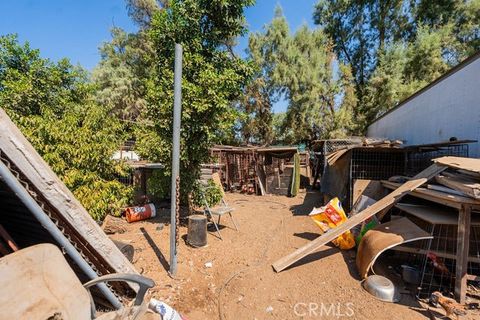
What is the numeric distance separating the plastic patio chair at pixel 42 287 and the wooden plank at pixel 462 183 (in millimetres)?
3605

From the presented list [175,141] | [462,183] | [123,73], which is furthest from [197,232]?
[123,73]

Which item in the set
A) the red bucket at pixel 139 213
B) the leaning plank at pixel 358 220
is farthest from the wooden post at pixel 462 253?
the red bucket at pixel 139 213

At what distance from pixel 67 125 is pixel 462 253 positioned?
23.0ft

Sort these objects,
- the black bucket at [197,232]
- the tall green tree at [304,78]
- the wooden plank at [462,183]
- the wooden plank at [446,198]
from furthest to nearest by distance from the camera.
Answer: the tall green tree at [304,78] → the black bucket at [197,232] → the wooden plank at [446,198] → the wooden plank at [462,183]

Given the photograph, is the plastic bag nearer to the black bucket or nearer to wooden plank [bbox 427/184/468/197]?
wooden plank [bbox 427/184/468/197]

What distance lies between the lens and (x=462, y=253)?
331cm

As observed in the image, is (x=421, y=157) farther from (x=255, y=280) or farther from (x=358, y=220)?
(x=255, y=280)

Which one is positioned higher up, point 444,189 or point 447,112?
point 447,112

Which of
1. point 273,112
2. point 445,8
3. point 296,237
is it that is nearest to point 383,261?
point 296,237

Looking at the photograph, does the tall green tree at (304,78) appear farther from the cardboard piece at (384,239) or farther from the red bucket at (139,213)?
the cardboard piece at (384,239)

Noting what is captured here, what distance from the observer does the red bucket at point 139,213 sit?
6.64 m

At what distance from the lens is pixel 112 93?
17656mm

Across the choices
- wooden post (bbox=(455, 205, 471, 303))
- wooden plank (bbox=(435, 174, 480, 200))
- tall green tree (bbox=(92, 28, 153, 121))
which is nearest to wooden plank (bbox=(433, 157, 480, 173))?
wooden plank (bbox=(435, 174, 480, 200))

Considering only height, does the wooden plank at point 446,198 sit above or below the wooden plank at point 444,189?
below
